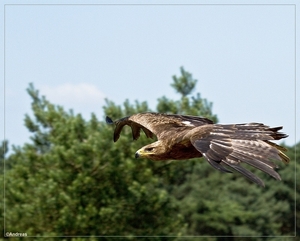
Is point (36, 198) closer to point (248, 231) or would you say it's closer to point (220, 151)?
point (248, 231)

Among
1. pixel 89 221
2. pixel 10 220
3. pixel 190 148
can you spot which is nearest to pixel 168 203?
pixel 89 221

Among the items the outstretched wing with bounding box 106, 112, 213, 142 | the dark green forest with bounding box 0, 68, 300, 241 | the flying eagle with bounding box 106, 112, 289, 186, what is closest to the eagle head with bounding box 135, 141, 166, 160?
the flying eagle with bounding box 106, 112, 289, 186

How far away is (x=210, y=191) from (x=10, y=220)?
12494 millimetres

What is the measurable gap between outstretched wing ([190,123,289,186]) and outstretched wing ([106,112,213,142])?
1015 millimetres

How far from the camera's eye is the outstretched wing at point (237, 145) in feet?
26.1

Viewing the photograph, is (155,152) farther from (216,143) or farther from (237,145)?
(237,145)

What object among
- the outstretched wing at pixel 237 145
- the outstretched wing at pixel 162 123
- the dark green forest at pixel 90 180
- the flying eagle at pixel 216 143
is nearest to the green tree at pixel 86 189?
the dark green forest at pixel 90 180

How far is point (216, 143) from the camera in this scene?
8.55 metres

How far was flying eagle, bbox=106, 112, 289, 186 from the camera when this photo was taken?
800 cm

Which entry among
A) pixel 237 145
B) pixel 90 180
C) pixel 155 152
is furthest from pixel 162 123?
pixel 90 180

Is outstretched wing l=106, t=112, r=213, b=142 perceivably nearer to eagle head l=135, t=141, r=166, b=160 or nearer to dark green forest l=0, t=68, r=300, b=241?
eagle head l=135, t=141, r=166, b=160

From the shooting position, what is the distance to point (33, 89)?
27469 millimetres

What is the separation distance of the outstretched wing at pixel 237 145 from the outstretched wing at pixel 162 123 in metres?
1.02

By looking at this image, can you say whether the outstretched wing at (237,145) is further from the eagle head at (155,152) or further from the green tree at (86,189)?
the green tree at (86,189)
